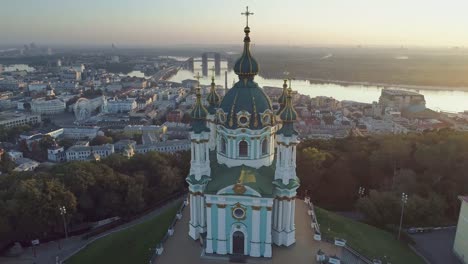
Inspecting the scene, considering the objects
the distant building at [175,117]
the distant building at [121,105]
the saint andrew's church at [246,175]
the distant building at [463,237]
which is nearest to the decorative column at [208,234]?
the saint andrew's church at [246,175]

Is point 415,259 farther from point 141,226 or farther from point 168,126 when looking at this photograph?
point 168,126

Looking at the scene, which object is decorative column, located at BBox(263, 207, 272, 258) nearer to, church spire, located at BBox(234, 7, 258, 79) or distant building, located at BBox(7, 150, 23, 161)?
church spire, located at BBox(234, 7, 258, 79)

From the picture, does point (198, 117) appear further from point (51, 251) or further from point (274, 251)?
point (51, 251)

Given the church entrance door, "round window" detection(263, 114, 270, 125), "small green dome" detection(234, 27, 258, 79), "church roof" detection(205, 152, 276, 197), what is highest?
"small green dome" detection(234, 27, 258, 79)

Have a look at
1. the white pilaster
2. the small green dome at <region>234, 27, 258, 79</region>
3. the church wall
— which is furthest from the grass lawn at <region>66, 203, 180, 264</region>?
the small green dome at <region>234, 27, 258, 79</region>

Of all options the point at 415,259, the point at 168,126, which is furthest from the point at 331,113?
the point at 415,259

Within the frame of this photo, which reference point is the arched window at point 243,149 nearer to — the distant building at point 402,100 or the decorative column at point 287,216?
the decorative column at point 287,216
